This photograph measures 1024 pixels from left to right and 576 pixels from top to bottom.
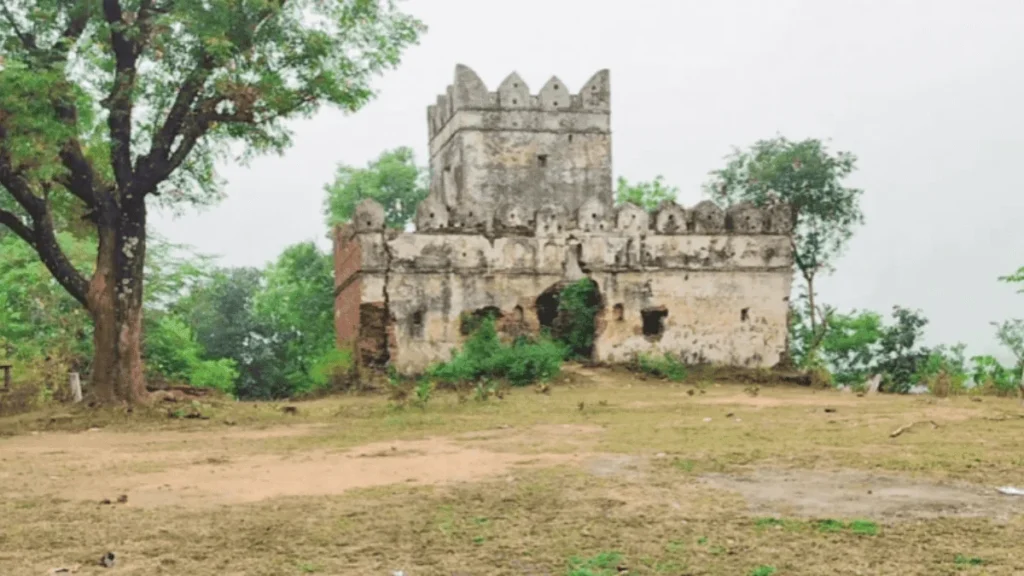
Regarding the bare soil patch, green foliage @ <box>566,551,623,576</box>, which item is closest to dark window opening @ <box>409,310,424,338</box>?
the bare soil patch

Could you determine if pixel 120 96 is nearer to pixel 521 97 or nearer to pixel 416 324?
pixel 416 324

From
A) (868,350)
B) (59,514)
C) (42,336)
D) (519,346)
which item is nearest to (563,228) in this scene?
(519,346)

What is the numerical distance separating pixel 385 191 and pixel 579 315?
15.0 m

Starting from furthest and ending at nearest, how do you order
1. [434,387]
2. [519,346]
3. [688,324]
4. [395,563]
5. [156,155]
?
[688,324], [519,346], [434,387], [156,155], [395,563]

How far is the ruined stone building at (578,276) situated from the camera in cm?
2145

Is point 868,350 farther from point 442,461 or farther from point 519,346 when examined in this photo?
point 442,461

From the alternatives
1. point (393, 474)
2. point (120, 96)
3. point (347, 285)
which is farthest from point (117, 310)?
point (393, 474)

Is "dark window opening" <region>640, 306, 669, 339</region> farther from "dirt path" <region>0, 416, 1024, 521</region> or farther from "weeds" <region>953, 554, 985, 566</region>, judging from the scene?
"weeds" <region>953, 554, 985, 566</region>

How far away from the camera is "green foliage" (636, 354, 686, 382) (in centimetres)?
2169

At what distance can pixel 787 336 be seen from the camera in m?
23.0

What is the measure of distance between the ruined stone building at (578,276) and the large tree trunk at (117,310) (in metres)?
6.22

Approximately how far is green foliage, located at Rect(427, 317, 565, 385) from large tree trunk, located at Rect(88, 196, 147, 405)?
6538 millimetres

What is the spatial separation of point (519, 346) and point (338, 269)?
5.06 metres

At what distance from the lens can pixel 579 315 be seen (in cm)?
2238
